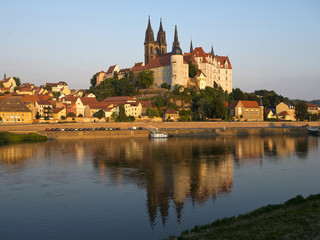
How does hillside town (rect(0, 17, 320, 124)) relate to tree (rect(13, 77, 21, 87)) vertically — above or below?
below

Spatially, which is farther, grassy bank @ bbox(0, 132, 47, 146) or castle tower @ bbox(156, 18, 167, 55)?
castle tower @ bbox(156, 18, 167, 55)

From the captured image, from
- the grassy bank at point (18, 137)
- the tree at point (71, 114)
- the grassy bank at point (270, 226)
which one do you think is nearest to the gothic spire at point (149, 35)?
the tree at point (71, 114)

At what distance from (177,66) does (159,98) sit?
16213mm

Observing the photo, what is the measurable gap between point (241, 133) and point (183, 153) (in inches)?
1581

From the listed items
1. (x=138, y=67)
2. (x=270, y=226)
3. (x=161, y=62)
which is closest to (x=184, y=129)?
(x=161, y=62)

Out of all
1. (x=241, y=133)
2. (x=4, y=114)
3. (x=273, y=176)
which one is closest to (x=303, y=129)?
(x=241, y=133)

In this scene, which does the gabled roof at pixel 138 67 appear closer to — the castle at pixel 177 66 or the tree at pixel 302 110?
the castle at pixel 177 66

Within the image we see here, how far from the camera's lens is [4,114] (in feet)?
264

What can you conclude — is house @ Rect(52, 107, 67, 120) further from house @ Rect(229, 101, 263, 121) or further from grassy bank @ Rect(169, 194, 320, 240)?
grassy bank @ Rect(169, 194, 320, 240)

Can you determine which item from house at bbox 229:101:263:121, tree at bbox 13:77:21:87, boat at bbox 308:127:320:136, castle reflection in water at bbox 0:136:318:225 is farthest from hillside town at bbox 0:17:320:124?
castle reflection in water at bbox 0:136:318:225

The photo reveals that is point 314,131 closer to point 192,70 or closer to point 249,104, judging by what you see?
point 249,104

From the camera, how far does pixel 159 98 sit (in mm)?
101312

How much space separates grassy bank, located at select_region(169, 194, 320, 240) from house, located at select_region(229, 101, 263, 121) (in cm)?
8733

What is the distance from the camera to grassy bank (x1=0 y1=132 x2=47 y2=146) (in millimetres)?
63866
